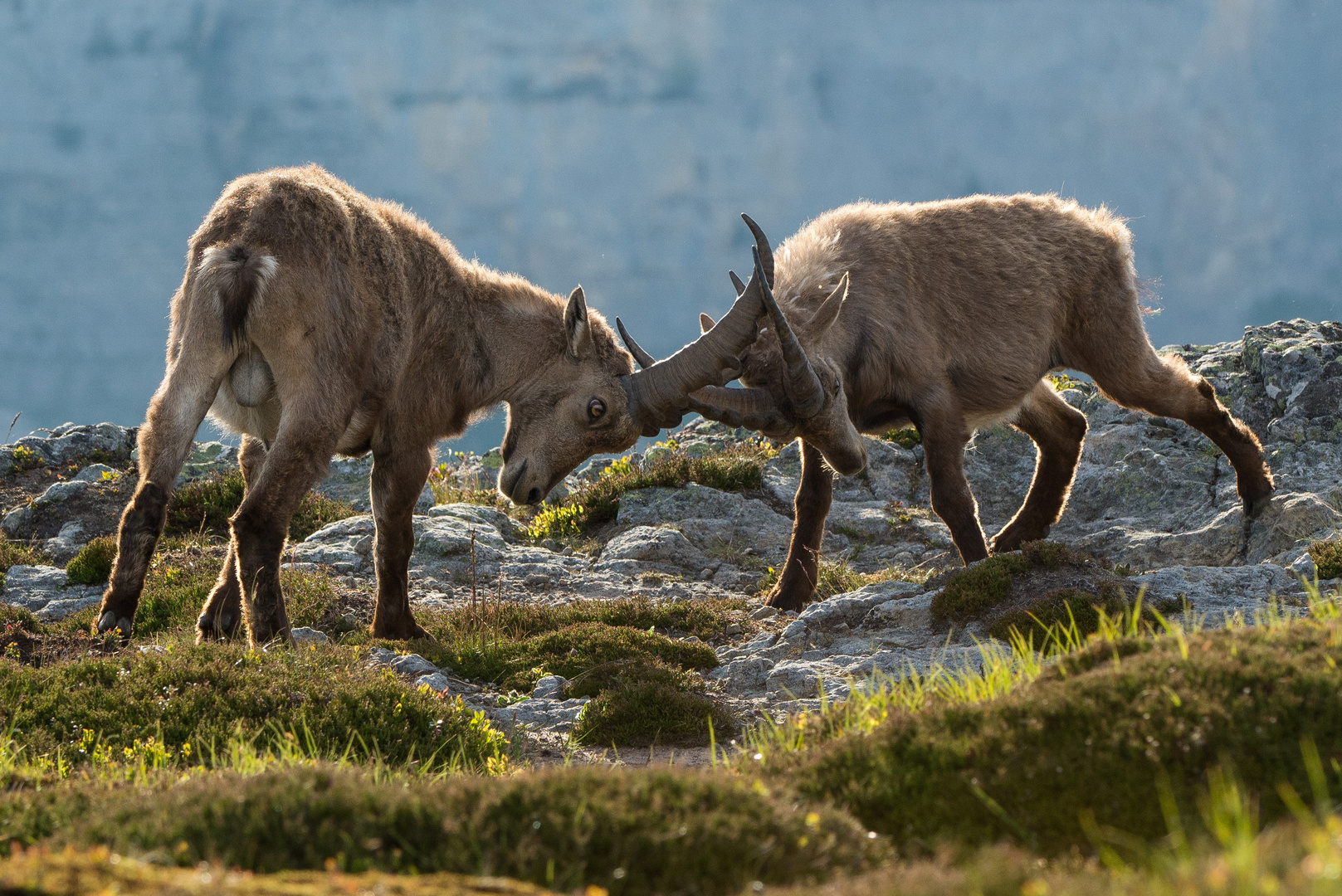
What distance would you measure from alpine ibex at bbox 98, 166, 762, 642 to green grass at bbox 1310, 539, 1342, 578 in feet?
18.5

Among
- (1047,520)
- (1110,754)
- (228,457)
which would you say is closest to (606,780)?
(1110,754)

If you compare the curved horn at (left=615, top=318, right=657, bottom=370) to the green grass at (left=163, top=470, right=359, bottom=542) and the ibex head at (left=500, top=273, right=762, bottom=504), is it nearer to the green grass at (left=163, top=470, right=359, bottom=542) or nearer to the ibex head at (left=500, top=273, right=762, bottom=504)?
the ibex head at (left=500, top=273, right=762, bottom=504)

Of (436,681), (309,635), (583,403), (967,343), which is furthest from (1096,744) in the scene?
(309,635)

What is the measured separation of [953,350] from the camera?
1112 cm

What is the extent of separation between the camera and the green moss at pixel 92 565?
13047 millimetres

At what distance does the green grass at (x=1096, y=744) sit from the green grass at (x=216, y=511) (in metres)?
12.2

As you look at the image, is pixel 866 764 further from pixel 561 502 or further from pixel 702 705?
pixel 561 502

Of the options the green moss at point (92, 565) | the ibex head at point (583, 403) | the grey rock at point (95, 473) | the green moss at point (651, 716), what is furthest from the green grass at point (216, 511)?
the green moss at point (651, 716)

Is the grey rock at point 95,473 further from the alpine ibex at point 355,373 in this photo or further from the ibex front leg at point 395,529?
the ibex front leg at point 395,529

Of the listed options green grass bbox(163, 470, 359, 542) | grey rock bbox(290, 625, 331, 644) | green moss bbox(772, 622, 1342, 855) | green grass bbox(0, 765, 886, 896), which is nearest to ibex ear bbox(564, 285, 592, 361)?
grey rock bbox(290, 625, 331, 644)

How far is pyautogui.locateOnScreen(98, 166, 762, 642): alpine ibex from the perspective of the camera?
314 inches

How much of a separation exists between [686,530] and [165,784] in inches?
431

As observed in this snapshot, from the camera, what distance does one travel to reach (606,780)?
3977mm

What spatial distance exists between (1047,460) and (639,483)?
654 cm
